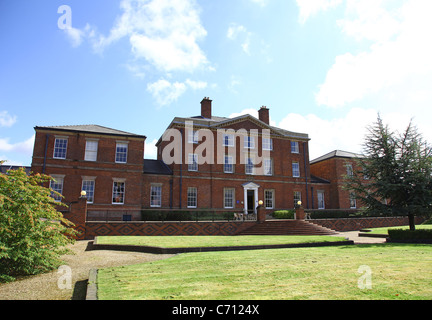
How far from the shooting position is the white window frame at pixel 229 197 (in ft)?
101

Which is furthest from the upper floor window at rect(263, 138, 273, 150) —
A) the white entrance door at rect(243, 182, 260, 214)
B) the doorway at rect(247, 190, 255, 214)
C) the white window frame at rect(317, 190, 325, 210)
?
the white window frame at rect(317, 190, 325, 210)

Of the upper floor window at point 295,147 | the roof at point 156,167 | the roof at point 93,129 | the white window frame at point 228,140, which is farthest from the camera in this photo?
the upper floor window at point 295,147

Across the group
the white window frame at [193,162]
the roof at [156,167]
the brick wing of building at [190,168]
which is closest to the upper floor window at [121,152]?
the brick wing of building at [190,168]

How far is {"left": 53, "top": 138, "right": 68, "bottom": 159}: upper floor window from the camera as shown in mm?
25781

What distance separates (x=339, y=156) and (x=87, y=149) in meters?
29.0

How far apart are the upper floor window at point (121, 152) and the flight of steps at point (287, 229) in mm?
13057

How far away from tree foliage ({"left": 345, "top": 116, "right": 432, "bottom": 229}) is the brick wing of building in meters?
14.9

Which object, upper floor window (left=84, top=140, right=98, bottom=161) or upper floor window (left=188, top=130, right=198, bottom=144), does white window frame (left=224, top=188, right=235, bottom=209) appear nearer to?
upper floor window (left=188, top=130, right=198, bottom=144)

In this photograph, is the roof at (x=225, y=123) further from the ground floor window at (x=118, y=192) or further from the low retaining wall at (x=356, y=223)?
the low retaining wall at (x=356, y=223)

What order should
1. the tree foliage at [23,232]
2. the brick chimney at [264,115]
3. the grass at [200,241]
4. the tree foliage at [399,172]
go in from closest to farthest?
the tree foliage at [23,232] → the grass at [200,241] → the tree foliage at [399,172] → the brick chimney at [264,115]

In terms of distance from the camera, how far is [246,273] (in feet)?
22.9

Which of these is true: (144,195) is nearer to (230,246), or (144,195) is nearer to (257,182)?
(257,182)

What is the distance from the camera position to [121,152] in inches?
1076

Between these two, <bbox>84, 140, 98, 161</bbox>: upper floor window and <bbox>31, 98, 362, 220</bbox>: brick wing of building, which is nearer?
<bbox>31, 98, 362, 220</bbox>: brick wing of building
